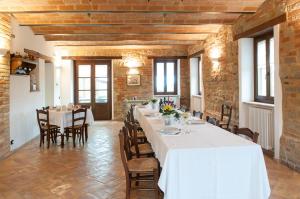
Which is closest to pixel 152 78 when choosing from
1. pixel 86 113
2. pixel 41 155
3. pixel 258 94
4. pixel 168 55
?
pixel 168 55

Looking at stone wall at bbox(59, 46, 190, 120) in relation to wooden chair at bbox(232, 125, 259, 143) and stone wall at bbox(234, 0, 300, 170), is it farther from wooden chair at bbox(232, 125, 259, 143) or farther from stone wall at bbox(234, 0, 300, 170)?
wooden chair at bbox(232, 125, 259, 143)

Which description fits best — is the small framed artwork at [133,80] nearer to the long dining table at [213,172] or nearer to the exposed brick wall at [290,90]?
the exposed brick wall at [290,90]

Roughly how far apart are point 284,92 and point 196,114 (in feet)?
5.11

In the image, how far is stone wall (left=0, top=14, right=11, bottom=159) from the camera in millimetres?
5555

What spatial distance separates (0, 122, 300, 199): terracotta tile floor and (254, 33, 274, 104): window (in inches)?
58.8

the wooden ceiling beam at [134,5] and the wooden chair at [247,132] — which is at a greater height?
the wooden ceiling beam at [134,5]

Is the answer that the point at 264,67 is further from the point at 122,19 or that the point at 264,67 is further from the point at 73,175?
the point at 73,175

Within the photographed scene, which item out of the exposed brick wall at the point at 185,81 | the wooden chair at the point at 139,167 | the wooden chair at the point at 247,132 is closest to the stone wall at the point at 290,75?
the wooden chair at the point at 247,132

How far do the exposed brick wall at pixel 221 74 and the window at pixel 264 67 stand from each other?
1.59 ft

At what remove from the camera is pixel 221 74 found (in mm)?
7672

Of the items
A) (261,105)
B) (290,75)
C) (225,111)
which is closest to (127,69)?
(225,111)

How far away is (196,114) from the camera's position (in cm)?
541

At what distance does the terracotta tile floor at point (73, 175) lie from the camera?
3.73 metres

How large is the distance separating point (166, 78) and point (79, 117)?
5.21 metres
